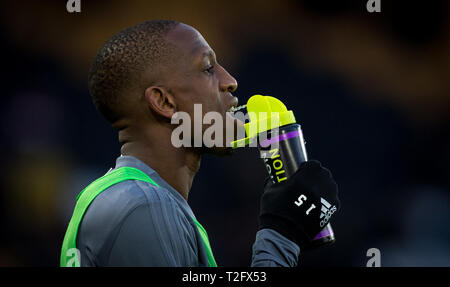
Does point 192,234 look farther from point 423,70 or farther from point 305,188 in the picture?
point 423,70

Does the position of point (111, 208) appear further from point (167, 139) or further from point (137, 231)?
point (167, 139)

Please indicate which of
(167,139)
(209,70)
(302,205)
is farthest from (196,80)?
(302,205)

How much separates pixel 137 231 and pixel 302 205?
0.53m

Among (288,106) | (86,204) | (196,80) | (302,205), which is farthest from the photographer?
(288,106)

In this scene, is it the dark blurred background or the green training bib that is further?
the dark blurred background

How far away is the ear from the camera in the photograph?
1.56 meters

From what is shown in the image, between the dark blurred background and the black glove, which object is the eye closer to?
the black glove

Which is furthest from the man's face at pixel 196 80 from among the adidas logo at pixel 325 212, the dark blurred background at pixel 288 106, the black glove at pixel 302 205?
the dark blurred background at pixel 288 106

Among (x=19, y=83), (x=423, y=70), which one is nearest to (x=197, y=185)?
(x=19, y=83)

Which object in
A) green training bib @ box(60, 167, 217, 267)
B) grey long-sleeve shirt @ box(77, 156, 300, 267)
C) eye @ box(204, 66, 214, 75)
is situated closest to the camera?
grey long-sleeve shirt @ box(77, 156, 300, 267)

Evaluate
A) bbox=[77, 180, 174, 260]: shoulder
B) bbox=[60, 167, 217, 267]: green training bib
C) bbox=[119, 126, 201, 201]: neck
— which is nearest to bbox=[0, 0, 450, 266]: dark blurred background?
bbox=[119, 126, 201, 201]: neck

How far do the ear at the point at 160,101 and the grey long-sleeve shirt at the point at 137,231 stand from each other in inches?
11.0

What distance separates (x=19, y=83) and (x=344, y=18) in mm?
2888

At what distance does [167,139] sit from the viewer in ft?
5.28
